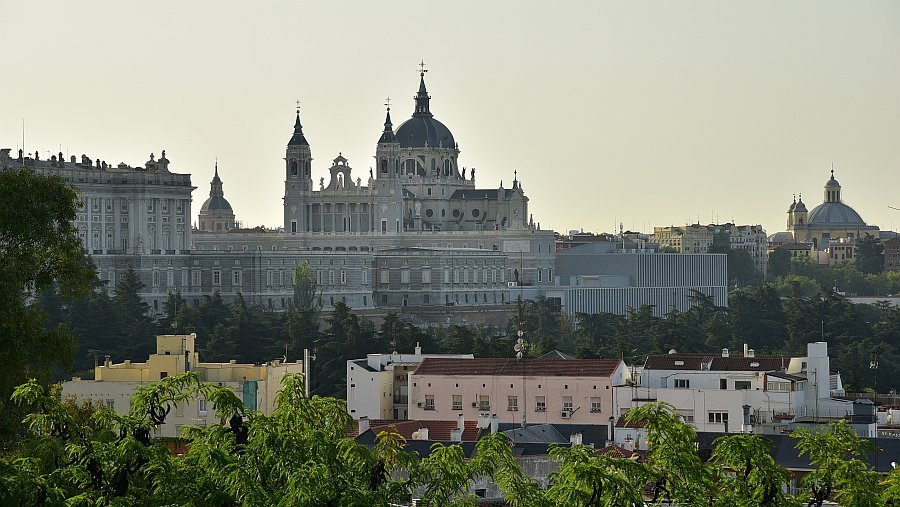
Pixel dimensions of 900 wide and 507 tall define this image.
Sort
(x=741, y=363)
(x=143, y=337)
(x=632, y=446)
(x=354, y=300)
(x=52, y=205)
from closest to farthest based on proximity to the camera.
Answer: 1. (x=52, y=205)
2. (x=632, y=446)
3. (x=741, y=363)
4. (x=143, y=337)
5. (x=354, y=300)

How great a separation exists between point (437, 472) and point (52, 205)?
7296 millimetres

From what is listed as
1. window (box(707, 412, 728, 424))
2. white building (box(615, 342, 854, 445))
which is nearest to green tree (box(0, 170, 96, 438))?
white building (box(615, 342, 854, 445))

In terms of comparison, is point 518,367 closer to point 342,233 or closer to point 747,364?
point 747,364

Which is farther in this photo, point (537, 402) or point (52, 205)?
point (537, 402)

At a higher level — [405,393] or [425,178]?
[425,178]

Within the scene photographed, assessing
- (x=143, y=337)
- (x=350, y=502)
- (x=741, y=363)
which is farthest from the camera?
(x=143, y=337)

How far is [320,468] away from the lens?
28.3m

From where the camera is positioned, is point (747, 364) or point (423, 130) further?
point (423, 130)

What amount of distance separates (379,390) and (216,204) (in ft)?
429

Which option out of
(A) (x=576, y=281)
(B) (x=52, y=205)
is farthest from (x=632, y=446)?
(A) (x=576, y=281)

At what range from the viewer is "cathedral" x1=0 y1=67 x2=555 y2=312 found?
136 m

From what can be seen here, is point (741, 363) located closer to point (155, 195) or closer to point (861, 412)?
point (861, 412)

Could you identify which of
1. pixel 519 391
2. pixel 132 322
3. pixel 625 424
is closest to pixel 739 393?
pixel 519 391

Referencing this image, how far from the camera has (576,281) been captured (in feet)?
562
